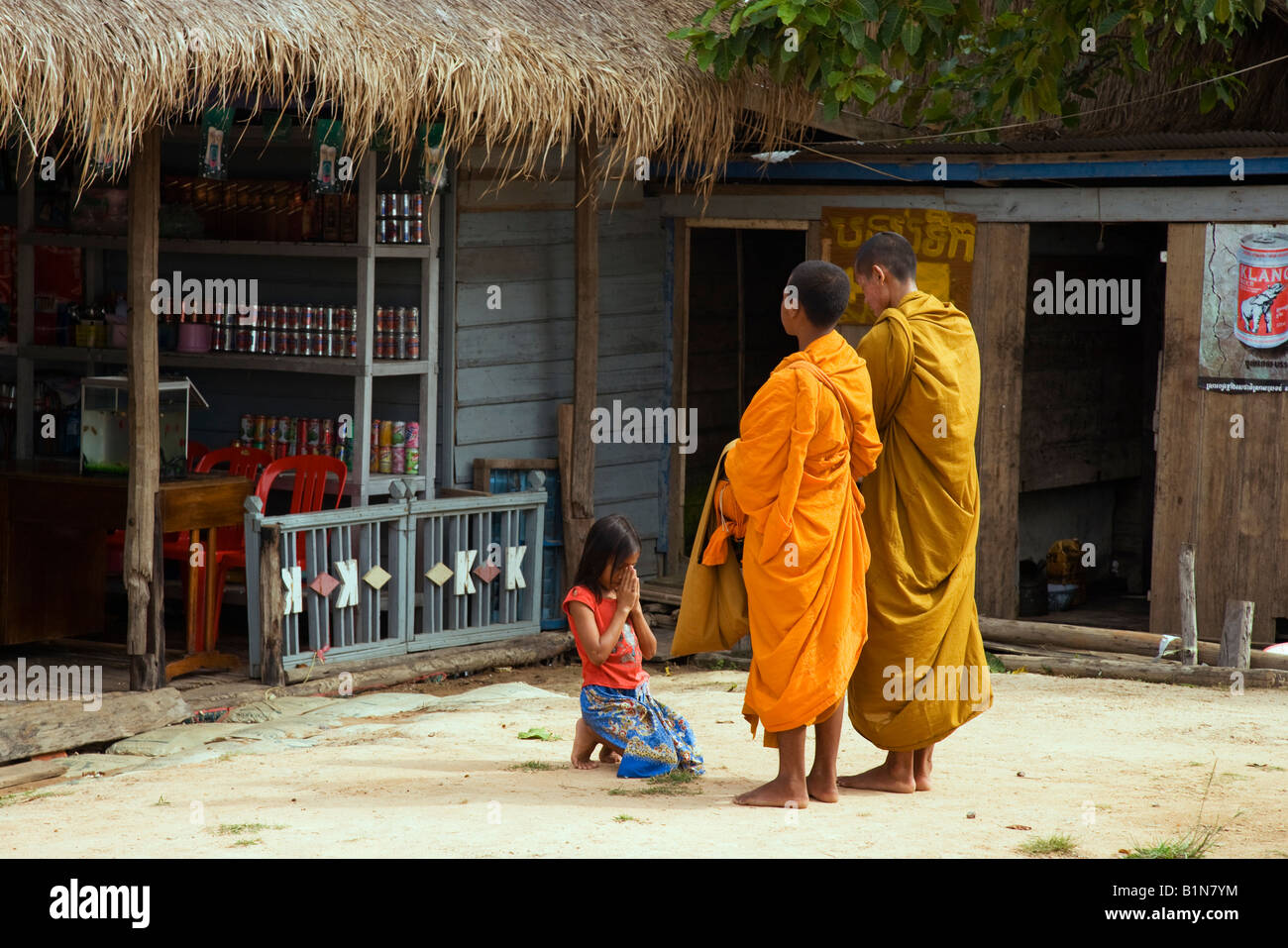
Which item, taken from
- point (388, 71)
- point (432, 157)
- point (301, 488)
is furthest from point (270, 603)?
point (388, 71)

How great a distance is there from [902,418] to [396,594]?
12.7 ft

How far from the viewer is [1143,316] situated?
11.4m

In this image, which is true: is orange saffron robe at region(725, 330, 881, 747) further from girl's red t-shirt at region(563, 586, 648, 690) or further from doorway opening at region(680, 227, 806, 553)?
doorway opening at region(680, 227, 806, 553)

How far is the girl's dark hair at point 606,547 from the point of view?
5438 mm

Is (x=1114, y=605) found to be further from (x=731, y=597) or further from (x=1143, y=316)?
(x=731, y=597)

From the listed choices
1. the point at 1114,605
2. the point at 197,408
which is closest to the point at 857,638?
the point at 197,408

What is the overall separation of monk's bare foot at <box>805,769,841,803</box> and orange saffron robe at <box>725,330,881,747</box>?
270 mm

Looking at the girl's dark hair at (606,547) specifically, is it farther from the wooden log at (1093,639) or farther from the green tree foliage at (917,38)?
the wooden log at (1093,639)

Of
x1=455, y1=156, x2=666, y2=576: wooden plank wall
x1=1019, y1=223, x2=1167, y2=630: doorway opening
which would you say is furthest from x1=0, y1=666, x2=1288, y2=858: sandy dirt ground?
x1=1019, y1=223, x2=1167, y2=630: doorway opening

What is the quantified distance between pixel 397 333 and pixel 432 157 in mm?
989

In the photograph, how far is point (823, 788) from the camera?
5117 mm

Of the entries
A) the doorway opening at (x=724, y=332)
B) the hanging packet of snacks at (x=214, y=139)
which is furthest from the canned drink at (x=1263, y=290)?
the hanging packet of snacks at (x=214, y=139)

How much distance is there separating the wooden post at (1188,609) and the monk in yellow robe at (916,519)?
3253mm
